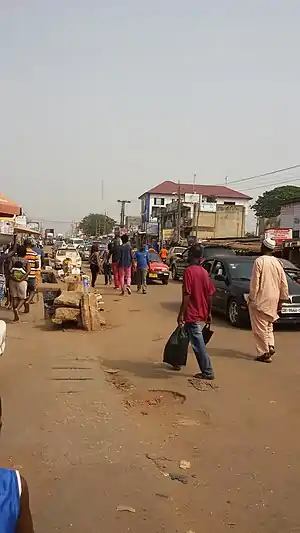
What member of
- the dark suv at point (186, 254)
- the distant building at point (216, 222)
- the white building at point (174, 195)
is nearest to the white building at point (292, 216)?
the dark suv at point (186, 254)

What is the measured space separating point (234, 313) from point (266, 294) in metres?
4.32

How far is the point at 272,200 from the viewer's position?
95250 millimetres

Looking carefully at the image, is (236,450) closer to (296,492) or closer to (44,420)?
(296,492)

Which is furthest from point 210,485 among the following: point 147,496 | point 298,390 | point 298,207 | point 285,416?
point 298,207

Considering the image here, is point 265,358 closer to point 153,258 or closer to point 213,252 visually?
point 213,252

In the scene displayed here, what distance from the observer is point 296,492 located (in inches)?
170

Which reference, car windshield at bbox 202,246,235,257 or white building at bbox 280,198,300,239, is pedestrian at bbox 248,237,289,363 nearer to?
car windshield at bbox 202,246,235,257

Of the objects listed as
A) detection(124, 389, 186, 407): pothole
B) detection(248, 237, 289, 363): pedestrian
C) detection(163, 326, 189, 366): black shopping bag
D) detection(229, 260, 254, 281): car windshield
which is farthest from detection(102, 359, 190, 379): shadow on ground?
detection(229, 260, 254, 281): car windshield

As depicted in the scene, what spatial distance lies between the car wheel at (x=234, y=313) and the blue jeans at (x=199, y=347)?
5.19m

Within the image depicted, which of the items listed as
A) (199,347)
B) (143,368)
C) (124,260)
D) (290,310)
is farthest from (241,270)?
(199,347)

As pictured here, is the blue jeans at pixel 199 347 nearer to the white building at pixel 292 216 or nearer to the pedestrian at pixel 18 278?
the pedestrian at pixel 18 278

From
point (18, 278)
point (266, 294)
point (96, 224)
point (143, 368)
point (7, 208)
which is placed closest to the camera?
point (143, 368)

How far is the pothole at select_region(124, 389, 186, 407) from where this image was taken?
22.1 feet

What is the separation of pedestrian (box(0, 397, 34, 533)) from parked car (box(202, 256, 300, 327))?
10.3 m
